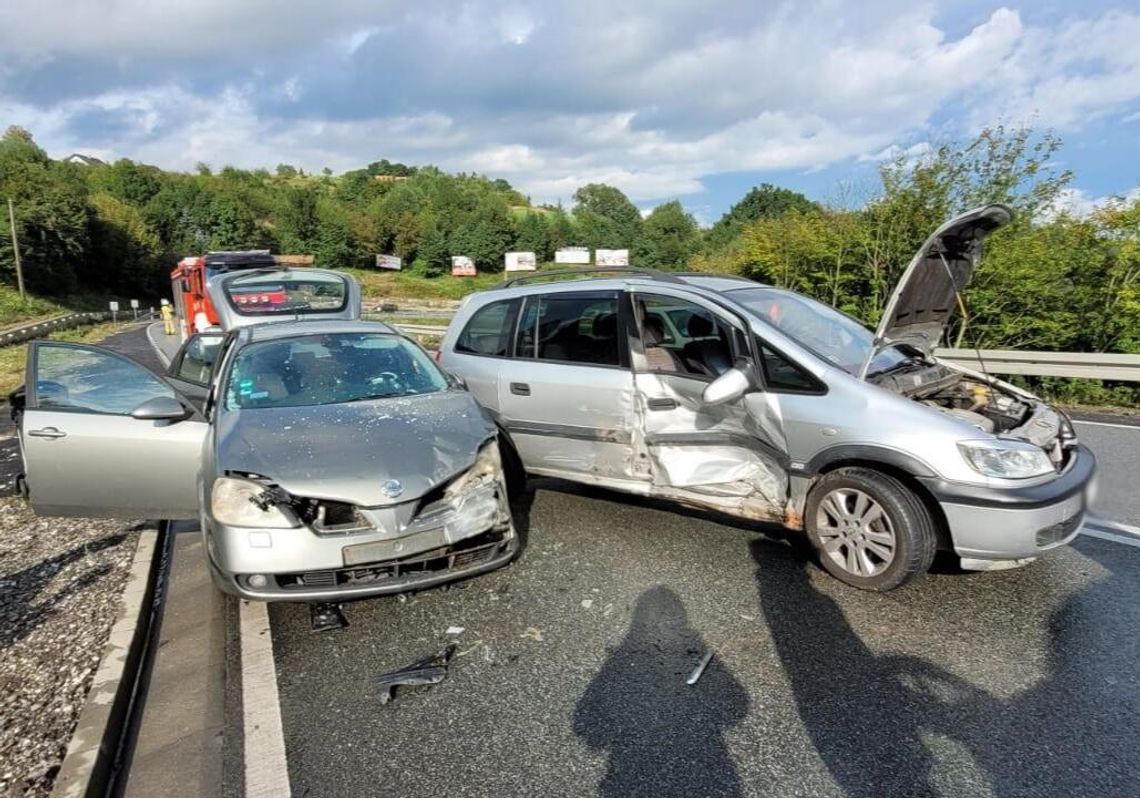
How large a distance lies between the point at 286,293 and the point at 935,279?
907 centimetres

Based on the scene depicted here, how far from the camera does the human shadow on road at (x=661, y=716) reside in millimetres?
2385

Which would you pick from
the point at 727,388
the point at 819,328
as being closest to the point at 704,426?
the point at 727,388

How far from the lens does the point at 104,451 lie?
4.09 m

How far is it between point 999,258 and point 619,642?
919 centimetres

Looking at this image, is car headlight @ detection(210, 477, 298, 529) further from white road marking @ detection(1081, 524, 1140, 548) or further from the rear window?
the rear window

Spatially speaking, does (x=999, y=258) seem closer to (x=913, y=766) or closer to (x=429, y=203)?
(x=913, y=766)

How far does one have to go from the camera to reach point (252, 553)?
10.4 ft

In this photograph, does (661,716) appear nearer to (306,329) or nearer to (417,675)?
(417,675)

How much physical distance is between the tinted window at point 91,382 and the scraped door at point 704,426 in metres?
3.21

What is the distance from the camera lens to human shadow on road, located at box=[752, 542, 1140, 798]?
92.4 inches

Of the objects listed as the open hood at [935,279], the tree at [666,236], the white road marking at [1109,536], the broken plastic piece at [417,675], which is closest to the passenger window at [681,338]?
the open hood at [935,279]

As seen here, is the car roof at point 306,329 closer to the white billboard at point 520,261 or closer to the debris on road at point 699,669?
the debris on road at point 699,669

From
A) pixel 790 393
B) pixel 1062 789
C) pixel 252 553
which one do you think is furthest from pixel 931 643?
pixel 252 553

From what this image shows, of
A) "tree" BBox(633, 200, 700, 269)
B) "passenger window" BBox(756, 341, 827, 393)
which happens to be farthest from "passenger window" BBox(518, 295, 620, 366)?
"tree" BBox(633, 200, 700, 269)
